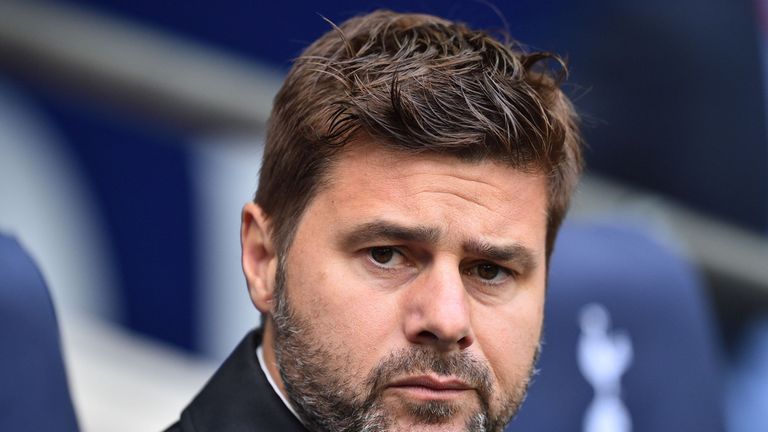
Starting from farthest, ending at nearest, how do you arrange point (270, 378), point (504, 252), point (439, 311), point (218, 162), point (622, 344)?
point (218, 162) → point (622, 344) → point (270, 378) → point (504, 252) → point (439, 311)

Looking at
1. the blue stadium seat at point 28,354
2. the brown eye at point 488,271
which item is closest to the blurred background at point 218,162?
the blue stadium seat at point 28,354

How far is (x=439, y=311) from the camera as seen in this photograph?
2109 millimetres

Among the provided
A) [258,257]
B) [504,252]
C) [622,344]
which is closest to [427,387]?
[504,252]

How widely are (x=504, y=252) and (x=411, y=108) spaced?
275mm

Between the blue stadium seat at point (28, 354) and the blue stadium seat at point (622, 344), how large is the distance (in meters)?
1.22

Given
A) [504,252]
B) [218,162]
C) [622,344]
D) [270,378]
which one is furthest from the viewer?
[218,162]

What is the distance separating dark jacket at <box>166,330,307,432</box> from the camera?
228cm

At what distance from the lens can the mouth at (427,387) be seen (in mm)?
2135

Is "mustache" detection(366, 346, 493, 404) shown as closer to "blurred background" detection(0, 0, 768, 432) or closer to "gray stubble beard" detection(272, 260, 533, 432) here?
"gray stubble beard" detection(272, 260, 533, 432)

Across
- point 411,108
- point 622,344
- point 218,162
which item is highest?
point 218,162

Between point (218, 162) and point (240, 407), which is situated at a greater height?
point (218, 162)

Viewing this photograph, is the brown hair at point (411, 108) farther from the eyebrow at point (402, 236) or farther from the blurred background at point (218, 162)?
the blurred background at point (218, 162)

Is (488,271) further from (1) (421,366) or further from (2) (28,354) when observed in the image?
(2) (28,354)

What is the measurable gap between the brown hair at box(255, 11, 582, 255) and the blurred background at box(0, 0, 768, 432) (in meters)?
1.10
